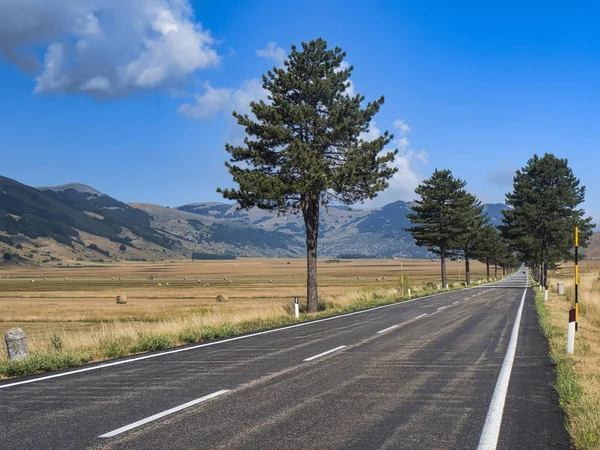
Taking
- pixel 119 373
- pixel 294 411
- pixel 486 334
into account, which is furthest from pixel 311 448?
pixel 486 334

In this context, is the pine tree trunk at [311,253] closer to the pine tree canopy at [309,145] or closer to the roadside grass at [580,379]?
the pine tree canopy at [309,145]

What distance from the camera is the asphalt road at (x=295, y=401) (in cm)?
584

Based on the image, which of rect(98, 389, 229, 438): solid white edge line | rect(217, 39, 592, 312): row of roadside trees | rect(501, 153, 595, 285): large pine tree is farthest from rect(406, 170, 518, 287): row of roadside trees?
rect(98, 389, 229, 438): solid white edge line

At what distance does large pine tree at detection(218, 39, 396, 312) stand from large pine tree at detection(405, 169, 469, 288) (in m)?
35.0

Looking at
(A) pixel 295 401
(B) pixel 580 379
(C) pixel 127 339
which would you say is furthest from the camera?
(C) pixel 127 339

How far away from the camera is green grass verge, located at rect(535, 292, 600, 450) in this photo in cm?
572

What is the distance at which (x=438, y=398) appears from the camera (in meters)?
7.89

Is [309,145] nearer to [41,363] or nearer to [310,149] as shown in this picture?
[310,149]

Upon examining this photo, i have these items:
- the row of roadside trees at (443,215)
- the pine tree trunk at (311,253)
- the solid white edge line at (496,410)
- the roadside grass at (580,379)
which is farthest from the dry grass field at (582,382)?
the row of roadside trees at (443,215)

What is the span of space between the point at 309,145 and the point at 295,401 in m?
Result: 21.5

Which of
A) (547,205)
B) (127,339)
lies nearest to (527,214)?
(547,205)

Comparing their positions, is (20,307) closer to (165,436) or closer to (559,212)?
(165,436)

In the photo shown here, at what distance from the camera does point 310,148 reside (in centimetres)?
2791

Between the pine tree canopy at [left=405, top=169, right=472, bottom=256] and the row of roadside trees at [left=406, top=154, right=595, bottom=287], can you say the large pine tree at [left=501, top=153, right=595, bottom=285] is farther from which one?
the pine tree canopy at [left=405, top=169, right=472, bottom=256]
